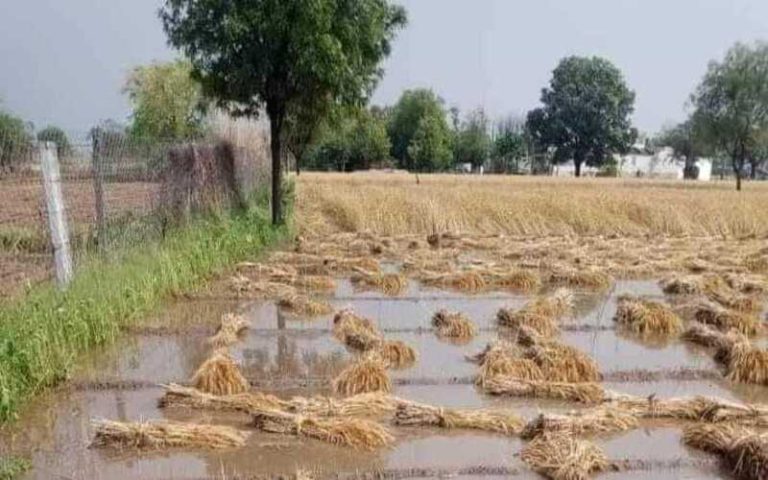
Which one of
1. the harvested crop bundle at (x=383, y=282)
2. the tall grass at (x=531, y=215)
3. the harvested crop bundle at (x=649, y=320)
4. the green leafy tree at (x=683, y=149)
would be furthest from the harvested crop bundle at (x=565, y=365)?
the green leafy tree at (x=683, y=149)

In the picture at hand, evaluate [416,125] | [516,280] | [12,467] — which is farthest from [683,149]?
[12,467]

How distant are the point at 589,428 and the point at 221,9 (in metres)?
8.87

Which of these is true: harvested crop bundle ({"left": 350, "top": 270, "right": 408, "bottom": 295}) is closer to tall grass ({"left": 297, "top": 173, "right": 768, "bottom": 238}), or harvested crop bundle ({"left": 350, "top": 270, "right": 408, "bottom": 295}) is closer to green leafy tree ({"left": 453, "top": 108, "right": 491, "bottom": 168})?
tall grass ({"left": 297, "top": 173, "right": 768, "bottom": 238})

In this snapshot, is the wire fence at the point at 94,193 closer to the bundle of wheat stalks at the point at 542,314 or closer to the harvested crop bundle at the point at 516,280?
the bundle of wheat stalks at the point at 542,314

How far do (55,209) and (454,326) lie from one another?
3672mm

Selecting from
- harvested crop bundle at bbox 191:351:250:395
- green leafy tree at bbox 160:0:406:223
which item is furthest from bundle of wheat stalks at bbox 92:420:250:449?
green leafy tree at bbox 160:0:406:223

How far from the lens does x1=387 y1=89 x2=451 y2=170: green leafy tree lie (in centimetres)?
5422

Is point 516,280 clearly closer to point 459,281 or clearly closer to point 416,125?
point 459,281

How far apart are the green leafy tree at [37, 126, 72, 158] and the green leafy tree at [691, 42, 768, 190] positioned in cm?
2886

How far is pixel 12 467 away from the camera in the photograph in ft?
12.1

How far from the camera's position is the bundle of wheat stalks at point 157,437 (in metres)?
4.07

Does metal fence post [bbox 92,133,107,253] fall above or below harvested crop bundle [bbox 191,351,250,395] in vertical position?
above

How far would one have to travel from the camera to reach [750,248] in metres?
13.8

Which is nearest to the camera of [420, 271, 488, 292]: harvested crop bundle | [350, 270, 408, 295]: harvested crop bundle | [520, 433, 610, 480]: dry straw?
[520, 433, 610, 480]: dry straw
